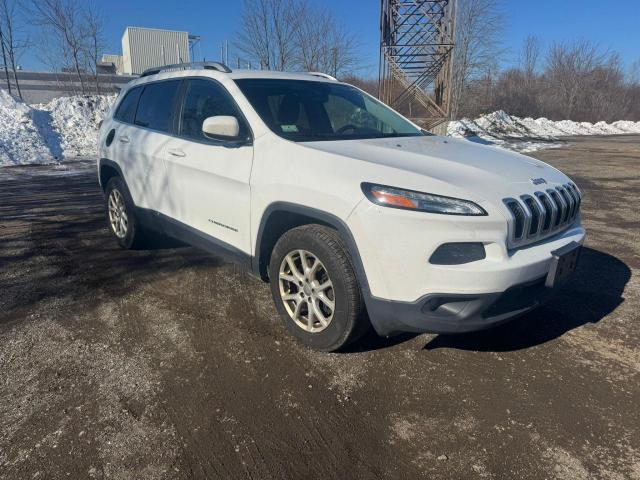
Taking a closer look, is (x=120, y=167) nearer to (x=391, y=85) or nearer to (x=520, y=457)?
(x=520, y=457)

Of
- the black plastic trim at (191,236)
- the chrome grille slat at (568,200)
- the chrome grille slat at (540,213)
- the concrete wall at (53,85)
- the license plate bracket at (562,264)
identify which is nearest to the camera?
the chrome grille slat at (540,213)

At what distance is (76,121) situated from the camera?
1723 centimetres

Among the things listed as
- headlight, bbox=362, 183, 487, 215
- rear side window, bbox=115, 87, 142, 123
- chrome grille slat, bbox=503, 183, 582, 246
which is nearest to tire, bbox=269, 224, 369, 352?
headlight, bbox=362, 183, 487, 215

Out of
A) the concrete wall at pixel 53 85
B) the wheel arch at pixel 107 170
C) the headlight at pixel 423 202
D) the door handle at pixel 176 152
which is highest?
the concrete wall at pixel 53 85

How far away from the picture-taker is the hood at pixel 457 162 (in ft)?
8.52

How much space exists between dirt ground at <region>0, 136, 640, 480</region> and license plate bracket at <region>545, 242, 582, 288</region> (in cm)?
57

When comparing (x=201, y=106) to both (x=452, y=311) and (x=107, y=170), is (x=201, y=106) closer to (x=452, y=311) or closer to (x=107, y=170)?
(x=107, y=170)

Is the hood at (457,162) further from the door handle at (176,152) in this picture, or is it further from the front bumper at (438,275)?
the door handle at (176,152)

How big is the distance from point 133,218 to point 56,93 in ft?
72.4

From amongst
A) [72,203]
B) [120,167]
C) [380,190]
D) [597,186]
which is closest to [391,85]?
[597,186]

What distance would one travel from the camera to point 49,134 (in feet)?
51.9

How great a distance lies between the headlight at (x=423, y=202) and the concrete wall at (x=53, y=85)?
21.2 metres

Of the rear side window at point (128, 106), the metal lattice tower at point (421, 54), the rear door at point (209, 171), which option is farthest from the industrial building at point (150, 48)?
the rear door at point (209, 171)

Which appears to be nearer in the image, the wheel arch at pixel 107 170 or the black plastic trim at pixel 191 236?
the black plastic trim at pixel 191 236
